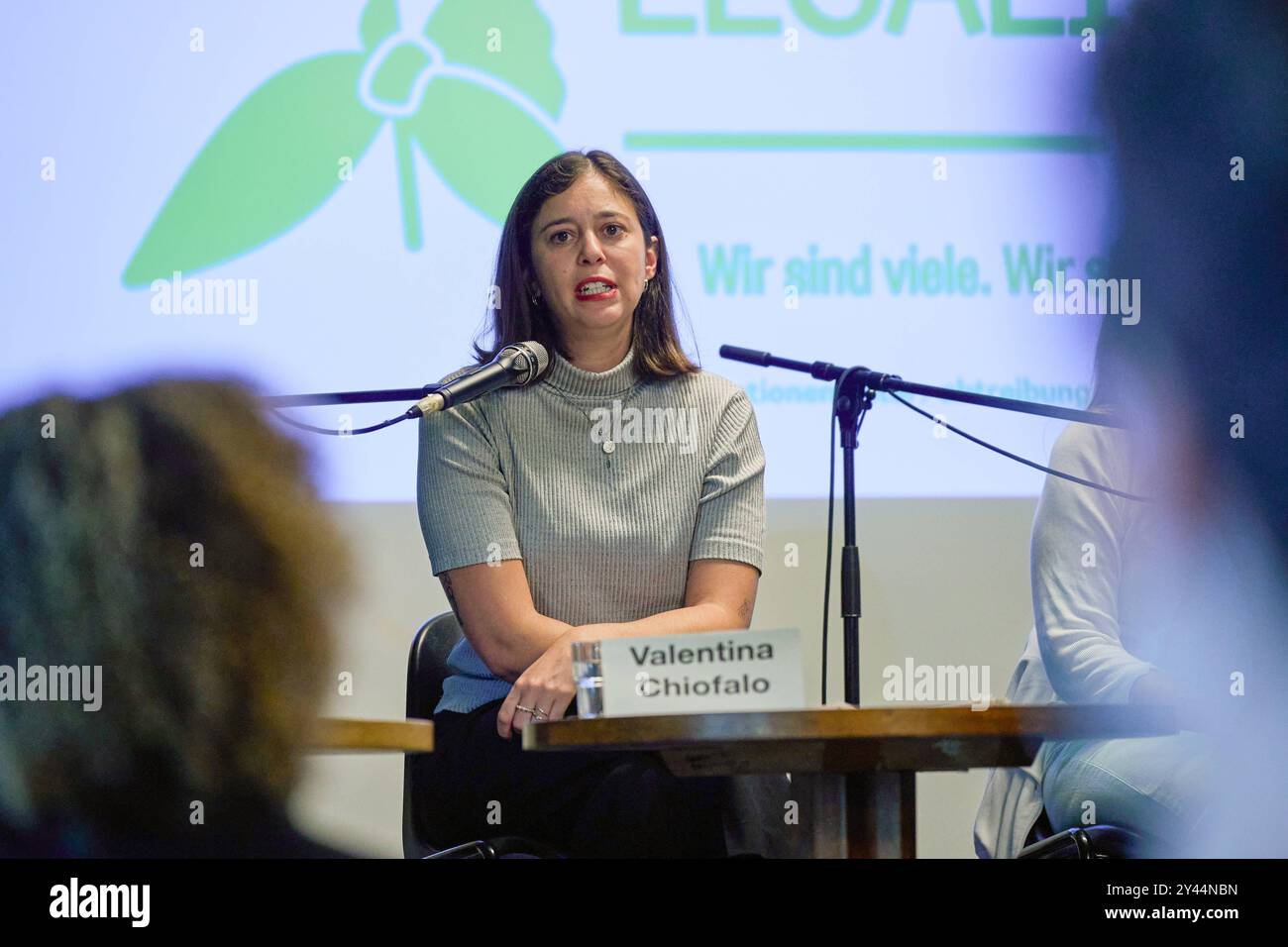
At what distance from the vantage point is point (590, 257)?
2.23 m

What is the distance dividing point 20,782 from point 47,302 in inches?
77.0

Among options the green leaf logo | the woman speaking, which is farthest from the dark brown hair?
the green leaf logo

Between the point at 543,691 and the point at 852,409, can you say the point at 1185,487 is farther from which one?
the point at 543,691

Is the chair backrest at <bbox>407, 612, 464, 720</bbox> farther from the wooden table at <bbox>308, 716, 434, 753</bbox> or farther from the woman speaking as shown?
the wooden table at <bbox>308, 716, 434, 753</bbox>

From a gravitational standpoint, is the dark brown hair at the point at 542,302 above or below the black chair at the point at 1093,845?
above

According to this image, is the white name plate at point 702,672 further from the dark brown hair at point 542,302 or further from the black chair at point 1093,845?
the dark brown hair at point 542,302

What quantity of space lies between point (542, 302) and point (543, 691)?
2.37ft

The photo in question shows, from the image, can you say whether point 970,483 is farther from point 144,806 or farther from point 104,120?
point 144,806

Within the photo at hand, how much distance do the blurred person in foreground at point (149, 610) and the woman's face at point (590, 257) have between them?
4.82 ft

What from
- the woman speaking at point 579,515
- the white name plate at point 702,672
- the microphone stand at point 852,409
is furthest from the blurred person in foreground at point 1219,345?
the white name plate at point 702,672

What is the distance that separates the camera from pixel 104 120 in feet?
8.40

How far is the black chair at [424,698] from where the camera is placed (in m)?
2.07

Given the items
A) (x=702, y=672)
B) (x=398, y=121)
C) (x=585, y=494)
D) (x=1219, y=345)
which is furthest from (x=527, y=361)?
(x=1219, y=345)
